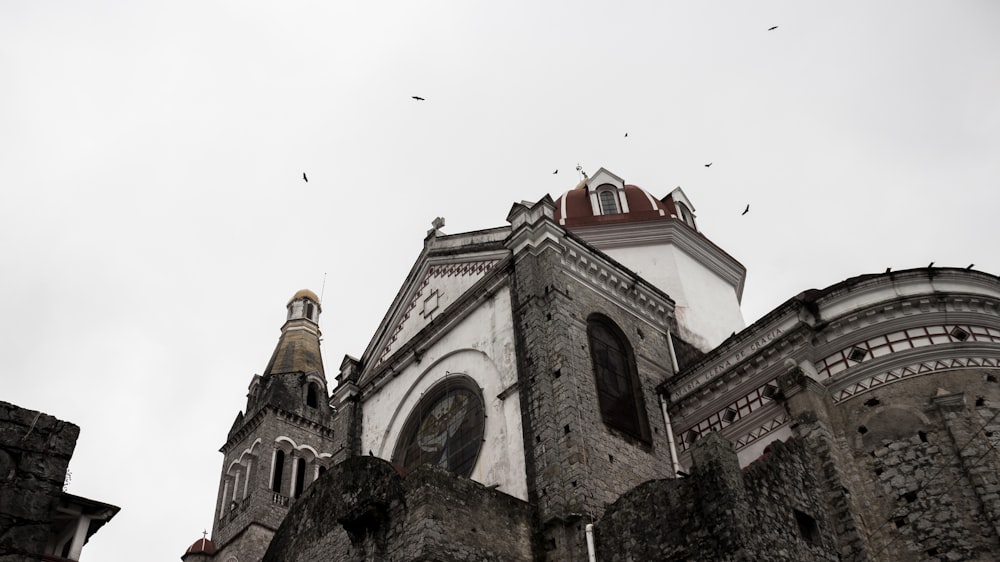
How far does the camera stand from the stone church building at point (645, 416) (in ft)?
40.1

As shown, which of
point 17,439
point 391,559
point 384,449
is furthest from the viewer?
point 384,449

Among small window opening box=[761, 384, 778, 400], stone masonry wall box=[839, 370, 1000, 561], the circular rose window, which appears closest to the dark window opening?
stone masonry wall box=[839, 370, 1000, 561]

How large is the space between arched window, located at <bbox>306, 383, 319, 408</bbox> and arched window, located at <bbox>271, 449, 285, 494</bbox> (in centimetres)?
310

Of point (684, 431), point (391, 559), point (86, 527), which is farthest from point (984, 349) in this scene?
point (86, 527)

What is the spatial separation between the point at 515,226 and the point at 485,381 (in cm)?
356

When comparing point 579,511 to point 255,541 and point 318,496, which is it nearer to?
point 318,496

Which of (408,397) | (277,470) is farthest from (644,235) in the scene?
(277,470)

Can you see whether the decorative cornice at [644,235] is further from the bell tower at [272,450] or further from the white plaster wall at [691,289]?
the bell tower at [272,450]

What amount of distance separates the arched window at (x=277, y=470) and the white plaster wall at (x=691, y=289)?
62.1 feet

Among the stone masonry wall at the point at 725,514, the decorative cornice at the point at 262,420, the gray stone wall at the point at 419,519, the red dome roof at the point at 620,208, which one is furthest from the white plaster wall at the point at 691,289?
the decorative cornice at the point at 262,420

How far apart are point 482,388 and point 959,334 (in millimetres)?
9001

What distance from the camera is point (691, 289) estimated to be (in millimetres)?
21375

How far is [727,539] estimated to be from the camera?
36.2 ft

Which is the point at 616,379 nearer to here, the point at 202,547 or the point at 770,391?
the point at 770,391
